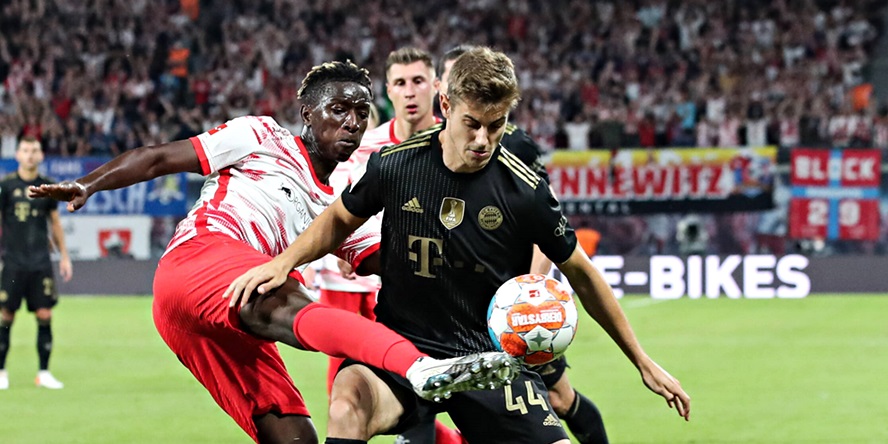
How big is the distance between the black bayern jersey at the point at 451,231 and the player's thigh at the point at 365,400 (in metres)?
0.23

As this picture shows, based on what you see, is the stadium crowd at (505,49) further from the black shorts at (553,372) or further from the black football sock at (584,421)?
the black shorts at (553,372)

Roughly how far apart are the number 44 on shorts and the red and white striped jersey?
3.25 feet

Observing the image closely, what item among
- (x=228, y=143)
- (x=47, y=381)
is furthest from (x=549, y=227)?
(x=47, y=381)

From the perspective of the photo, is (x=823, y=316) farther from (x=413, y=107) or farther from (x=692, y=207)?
(x=413, y=107)

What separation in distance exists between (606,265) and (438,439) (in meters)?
12.1

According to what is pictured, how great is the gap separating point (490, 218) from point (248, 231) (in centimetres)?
106

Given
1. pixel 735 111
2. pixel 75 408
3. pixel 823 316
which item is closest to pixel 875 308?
pixel 823 316

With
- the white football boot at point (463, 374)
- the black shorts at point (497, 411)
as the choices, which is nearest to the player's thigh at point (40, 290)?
the black shorts at point (497, 411)

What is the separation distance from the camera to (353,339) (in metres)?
4.15

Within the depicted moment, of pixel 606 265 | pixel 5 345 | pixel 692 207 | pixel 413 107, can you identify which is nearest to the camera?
pixel 413 107

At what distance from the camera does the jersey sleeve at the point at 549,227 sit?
4426 millimetres

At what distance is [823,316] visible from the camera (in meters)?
15.3

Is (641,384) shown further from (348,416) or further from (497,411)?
(348,416)

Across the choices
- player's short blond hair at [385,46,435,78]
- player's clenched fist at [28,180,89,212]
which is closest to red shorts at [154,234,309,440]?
player's clenched fist at [28,180,89,212]
